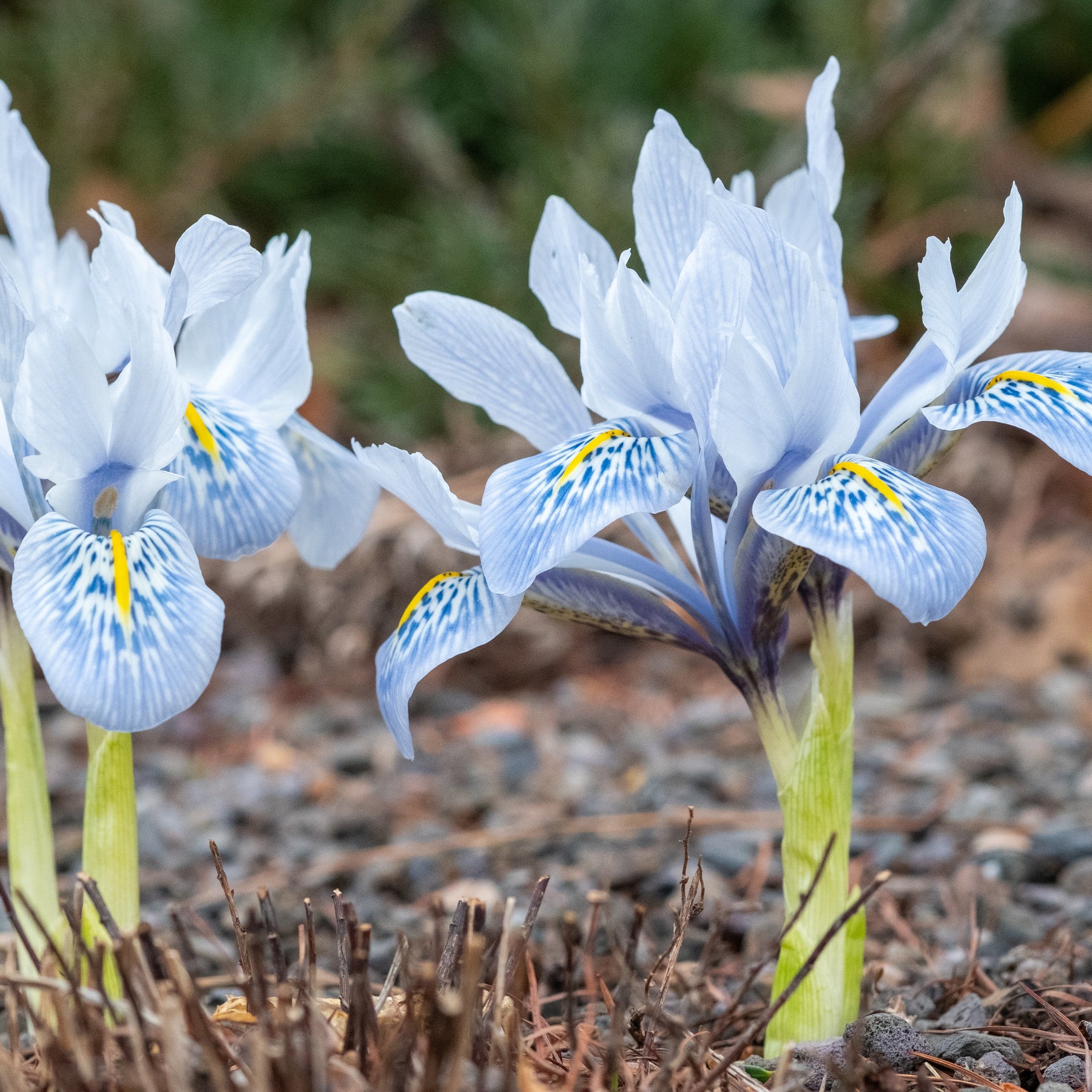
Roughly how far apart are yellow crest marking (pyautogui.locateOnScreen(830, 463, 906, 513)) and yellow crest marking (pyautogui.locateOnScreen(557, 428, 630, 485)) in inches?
10.2

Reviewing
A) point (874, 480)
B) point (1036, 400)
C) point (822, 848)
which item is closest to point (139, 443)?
point (874, 480)

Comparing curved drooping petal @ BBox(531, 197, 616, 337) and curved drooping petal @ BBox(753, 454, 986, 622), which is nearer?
curved drooping petal @ BBox(753, 454, 986, 622)

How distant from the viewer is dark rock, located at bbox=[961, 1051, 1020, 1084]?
1.47 m

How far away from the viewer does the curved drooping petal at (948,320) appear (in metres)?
1.49

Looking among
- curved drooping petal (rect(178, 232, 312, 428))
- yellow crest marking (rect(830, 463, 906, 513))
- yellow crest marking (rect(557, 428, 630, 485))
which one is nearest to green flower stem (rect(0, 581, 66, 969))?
curved drooping petal (rect(178, 232, 312, 428))

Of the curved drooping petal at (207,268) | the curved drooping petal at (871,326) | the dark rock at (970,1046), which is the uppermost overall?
the curved drooping petal at (871,326)

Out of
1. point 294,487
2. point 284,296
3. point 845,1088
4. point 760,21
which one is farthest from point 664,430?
point 760,21

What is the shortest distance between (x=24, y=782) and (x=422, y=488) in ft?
2.16

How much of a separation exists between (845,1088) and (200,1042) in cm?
58

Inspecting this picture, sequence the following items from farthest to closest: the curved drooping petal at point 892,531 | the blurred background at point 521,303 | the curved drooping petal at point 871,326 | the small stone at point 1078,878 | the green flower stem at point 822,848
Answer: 1. the blurred background at point 521,303
2. the small stone at point 1078,878
3. the curved drooping petal at point 871,326
4. the green flower stem at point 822,848
5. the curved drooping petal at point 892,531

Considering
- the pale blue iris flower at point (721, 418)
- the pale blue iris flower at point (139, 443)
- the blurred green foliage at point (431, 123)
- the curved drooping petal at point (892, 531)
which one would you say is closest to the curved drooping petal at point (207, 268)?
the pale blue iris flower at point (139, 443)

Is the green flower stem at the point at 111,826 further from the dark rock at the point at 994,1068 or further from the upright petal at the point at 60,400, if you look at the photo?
the dark rock at the point at 994,1068

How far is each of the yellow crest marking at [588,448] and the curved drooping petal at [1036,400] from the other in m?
0.37

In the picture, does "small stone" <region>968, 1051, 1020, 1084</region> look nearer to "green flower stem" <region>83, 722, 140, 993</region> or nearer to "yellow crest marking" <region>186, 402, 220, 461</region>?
"green flower stem" <region>83, 722, 140, 993</region>
